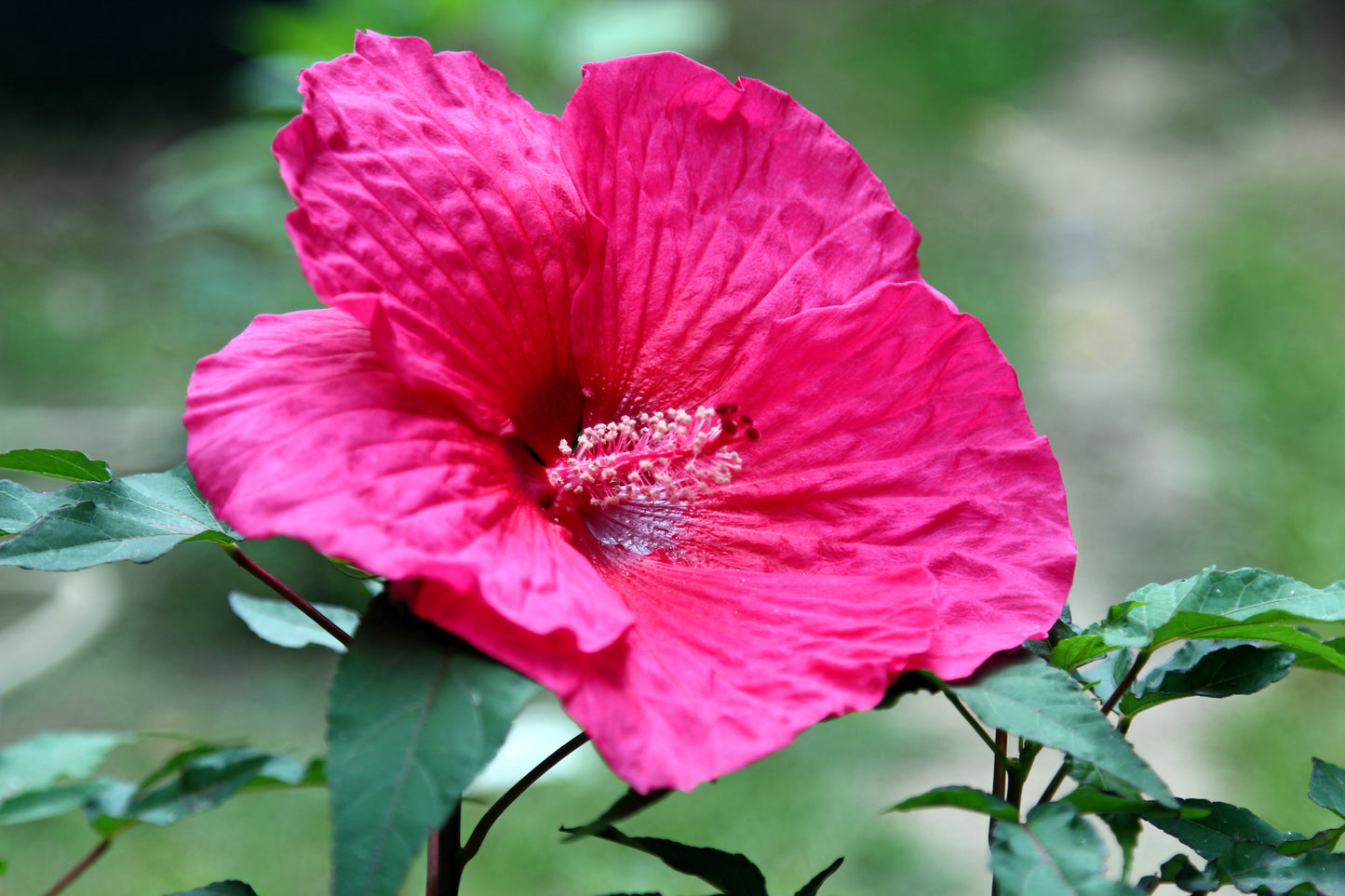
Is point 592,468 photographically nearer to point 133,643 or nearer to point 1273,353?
point 133,643

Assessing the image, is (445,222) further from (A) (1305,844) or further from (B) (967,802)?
(A) (1305,844)

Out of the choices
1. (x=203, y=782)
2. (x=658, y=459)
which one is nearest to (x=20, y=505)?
(x=203, y=782)

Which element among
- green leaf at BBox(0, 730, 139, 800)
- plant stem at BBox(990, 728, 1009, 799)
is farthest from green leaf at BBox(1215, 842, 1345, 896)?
green leaf at BBox(0, 730, 139, 800)

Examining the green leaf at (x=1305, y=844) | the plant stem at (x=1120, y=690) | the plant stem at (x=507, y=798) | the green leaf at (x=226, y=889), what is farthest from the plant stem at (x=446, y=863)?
the green leaf at (x=1305, y=844)

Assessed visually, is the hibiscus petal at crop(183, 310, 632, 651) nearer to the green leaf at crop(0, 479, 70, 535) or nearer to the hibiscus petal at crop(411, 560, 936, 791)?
the hibiscus petal at crop(411, 560, 936, 791)

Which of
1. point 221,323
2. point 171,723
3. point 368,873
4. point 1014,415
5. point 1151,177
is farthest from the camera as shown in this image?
point 1151,177

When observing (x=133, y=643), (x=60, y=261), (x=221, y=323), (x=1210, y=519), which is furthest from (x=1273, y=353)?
(x=60, y=261)

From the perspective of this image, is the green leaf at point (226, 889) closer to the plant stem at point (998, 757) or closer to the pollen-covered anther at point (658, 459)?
the pollen-covered anther at point (658, 459)
